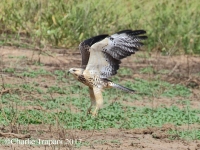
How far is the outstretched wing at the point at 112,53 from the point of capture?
8.72 metres

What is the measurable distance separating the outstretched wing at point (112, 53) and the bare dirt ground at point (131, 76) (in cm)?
109

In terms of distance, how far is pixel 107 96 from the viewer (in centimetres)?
1012

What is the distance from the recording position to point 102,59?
28.9ft

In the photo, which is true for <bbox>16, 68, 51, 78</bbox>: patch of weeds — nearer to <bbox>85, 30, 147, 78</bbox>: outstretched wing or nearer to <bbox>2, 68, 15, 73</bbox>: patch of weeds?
<bbox>2, 68, 15, 73</bbox>: patch of weeds

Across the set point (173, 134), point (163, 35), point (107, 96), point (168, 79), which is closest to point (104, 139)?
point (173, 134)

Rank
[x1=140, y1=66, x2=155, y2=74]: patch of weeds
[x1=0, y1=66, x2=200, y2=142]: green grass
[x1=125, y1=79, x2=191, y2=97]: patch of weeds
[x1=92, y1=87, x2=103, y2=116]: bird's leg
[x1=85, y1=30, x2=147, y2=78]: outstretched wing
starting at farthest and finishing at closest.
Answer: [x1=140, y1=66, x2=155, y2=74]: patch of weeds
[x1=125, y1=79, x2=191, y2=97]: patch of weeds
[x1=85, y1=30, x2=147, y2=78]: outstretched wing
[x1=92, y1=87, x2=103, y2=116]: bird's leg
[x1=0, y1=66, x2=200, y2=142]: green grass

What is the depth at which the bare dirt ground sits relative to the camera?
23.0 ft

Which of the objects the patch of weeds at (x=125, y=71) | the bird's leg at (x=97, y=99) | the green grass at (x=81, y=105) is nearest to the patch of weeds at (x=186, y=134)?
the green grass at (x=81, y=105)

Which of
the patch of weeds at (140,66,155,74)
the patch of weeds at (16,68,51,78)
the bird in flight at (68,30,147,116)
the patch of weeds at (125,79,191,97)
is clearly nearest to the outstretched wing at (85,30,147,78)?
the bird in flight at (68,30,147,116)

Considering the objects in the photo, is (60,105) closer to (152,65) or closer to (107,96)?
(107,96)

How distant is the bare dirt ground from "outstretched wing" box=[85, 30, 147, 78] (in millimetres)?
1087

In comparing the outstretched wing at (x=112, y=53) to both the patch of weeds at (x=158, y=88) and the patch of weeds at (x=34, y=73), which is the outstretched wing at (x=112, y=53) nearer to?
the patch of weeds at (x=158, y=88)

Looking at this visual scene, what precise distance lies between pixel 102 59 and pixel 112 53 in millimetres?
136

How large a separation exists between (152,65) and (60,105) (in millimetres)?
3855
